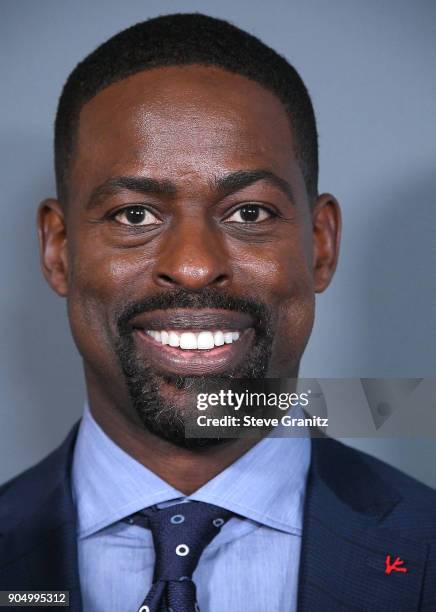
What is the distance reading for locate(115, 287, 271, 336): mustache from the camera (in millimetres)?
1725

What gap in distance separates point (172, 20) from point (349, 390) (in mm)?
872

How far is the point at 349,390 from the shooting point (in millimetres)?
1975

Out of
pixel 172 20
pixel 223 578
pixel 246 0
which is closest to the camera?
pixel 223 578

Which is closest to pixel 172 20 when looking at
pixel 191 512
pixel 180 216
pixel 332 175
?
pixel 180 216

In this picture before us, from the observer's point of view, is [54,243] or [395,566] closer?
[395,566]

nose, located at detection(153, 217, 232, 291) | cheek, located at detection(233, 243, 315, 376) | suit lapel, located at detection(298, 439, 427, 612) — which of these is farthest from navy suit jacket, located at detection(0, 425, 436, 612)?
nose, located at detection(153, 217, 232, 291)

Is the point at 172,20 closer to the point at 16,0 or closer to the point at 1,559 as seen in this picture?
the point at 16,0

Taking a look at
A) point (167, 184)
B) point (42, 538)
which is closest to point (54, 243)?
point (167, 184)

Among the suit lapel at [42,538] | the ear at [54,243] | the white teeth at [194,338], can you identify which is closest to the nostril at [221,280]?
the white teeth at [194,338]

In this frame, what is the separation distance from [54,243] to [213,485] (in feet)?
2.13

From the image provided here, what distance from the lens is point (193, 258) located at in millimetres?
1684

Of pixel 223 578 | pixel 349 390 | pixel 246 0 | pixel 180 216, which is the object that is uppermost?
pixel 246 0

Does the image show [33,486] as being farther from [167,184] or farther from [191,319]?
[167,184]

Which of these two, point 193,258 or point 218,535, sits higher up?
point 193,258
